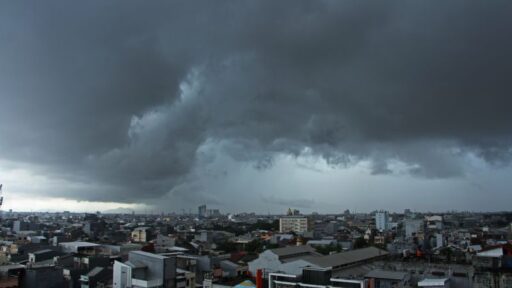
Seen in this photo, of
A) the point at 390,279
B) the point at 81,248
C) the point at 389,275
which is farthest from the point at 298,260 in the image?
the point at 81,248

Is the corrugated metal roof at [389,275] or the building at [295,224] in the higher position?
the corrugated metal roof at [389,275]

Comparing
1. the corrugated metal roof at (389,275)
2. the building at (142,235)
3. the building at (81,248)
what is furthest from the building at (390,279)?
the building at (142,235)

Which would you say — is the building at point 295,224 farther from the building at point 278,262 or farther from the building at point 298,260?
the building at point 278,262

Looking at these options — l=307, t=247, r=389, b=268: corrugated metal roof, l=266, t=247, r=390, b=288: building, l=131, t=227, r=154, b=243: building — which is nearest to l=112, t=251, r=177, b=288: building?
l=266, t=247, r=390, b=288: building

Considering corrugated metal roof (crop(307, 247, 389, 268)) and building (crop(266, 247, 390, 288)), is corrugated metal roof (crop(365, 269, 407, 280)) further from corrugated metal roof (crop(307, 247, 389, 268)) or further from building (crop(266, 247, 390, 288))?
corrugated metal roof (crop(307, 247, 389, 268))

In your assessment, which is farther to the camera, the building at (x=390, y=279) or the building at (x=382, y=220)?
the building at (x=382, y=220)

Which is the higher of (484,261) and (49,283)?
(484,261)

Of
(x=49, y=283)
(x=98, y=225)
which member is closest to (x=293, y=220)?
(x=98, y=225)

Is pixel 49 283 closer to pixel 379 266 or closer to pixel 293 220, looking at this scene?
pixel 379 266

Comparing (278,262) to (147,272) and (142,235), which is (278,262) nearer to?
(147,272)

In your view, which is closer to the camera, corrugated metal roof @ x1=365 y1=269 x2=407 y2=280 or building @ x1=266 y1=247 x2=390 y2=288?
building @ x1=266 y1=247 x2=390 y2=288

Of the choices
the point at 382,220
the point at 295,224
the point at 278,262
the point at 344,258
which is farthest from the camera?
the point at 382,220
